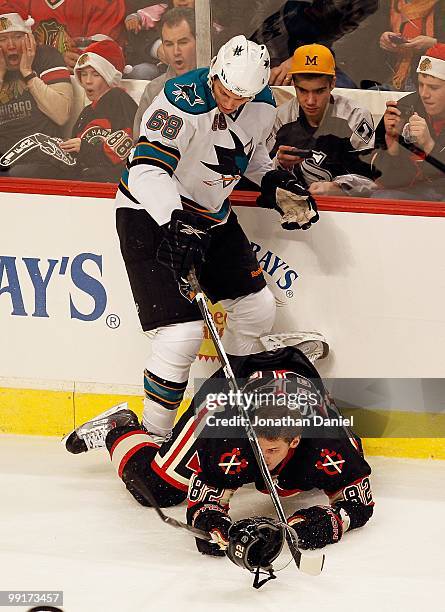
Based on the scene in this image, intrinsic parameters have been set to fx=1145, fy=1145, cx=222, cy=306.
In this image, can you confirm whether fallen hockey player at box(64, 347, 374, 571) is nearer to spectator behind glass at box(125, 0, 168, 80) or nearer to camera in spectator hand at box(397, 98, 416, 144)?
camera in spectator hand at box(397, 98, 416, 144)

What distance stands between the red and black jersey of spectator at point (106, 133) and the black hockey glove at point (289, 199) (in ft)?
1.67

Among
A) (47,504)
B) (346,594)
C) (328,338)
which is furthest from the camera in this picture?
(328,338)

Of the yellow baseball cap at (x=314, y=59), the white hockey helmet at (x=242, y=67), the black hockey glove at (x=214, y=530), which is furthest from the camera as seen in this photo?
the yellow baseball cap at (x=314, y=59)

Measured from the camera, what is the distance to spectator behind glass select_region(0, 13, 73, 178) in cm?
371

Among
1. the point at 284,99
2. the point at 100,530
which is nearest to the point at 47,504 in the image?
the point at 100,530

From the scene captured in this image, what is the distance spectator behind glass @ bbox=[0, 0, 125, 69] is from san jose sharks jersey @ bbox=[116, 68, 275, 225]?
0.44 meters

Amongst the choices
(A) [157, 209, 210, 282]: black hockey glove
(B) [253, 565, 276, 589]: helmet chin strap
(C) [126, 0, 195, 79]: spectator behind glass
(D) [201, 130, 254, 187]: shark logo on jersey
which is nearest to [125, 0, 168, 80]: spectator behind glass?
(C) [126, 0, 195, 79]: spectator behind glass

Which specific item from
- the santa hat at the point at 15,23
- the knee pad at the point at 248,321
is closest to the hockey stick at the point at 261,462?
the knee pad at the point at 248,321

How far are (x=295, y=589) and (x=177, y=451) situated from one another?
59 cm

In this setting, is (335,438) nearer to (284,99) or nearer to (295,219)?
(295,219)

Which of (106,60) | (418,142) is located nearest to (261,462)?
(418,142)

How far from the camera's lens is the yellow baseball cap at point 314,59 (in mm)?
3480

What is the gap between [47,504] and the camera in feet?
11.1

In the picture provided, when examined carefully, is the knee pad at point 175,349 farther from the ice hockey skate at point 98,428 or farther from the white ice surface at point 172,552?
the white ice surface at point 172,552
